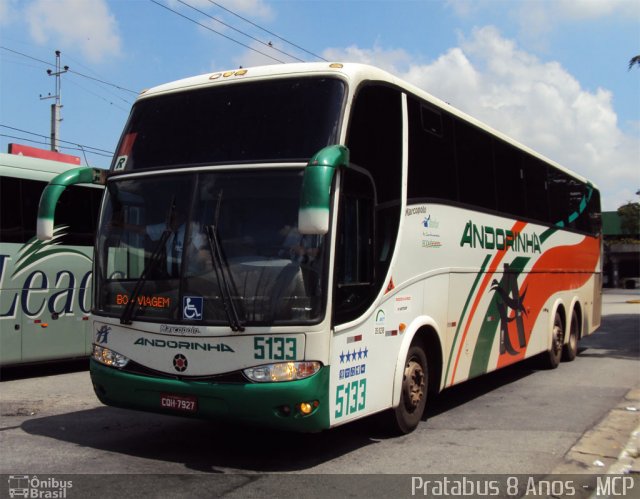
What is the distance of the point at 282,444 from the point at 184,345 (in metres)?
1.70

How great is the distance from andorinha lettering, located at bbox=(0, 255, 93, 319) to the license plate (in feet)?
19.2

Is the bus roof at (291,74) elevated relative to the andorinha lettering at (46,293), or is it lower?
elevated

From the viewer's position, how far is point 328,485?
5574 millimetres

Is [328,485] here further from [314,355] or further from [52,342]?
[52,342]

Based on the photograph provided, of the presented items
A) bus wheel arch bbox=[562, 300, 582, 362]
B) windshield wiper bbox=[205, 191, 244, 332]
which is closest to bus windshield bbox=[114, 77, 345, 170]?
windshield wiper bbox=[205, 191, 244, 332]

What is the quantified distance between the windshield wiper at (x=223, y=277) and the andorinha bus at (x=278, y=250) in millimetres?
13

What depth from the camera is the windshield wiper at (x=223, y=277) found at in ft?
18.7

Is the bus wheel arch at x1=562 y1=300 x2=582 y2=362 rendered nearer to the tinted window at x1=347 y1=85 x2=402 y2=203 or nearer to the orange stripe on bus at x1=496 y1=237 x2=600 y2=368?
the orange stripe on bus at x1=496 y1=237 x2=600 y2=368

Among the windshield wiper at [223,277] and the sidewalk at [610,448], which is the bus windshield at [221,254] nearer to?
the windshield wiper at [223,277]

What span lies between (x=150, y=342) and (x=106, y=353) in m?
0.61

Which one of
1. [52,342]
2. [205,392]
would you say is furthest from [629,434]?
[52,342]

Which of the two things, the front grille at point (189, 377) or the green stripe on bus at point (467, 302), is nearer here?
the front grille at point (189, 377)

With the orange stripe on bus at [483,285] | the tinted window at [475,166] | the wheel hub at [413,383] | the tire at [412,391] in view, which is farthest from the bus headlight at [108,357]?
the tinted window at [475,166]

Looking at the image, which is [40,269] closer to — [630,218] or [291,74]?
[291,74]
